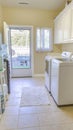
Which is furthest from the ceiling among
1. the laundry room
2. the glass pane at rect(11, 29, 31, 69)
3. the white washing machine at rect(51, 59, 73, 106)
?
the white washing machine at rect(51, 59, 73, 106)

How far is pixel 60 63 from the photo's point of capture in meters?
2.75

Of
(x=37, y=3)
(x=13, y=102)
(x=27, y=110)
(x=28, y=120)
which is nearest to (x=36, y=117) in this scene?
(x=28, y=120)

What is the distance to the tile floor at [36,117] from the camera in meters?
2.21

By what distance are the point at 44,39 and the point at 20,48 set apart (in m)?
1.02

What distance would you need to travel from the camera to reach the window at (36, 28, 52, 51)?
17.2 ft

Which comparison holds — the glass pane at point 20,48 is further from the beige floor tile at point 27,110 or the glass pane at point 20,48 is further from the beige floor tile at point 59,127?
the beige floor tile at point 59,127

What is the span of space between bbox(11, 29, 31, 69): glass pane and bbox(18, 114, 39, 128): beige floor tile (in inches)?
123

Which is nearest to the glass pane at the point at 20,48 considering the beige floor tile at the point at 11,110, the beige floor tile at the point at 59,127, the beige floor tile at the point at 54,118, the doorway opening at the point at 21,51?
the doorway opening at the point at 21,51

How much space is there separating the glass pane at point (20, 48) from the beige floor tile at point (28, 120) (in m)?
3.14

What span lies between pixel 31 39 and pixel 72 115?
3.48 meters

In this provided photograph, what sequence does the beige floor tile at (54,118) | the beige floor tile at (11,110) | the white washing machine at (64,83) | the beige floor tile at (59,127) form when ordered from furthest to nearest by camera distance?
1. the white washing machine at (64,83)
2. the beige floor tile at (11,110)
3. the beige floor tile at (54,118)
4. the beige floor tile at (59,127)

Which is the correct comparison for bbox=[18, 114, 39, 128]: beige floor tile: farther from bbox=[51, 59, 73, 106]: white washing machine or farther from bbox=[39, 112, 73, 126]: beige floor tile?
bbox=[51, 59, 73, 106]: white washing machine

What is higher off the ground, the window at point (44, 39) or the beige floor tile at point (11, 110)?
the window at point (44, 39)

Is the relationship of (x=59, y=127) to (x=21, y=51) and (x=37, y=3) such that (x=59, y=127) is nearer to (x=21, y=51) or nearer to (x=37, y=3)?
(x=21, y=51)
